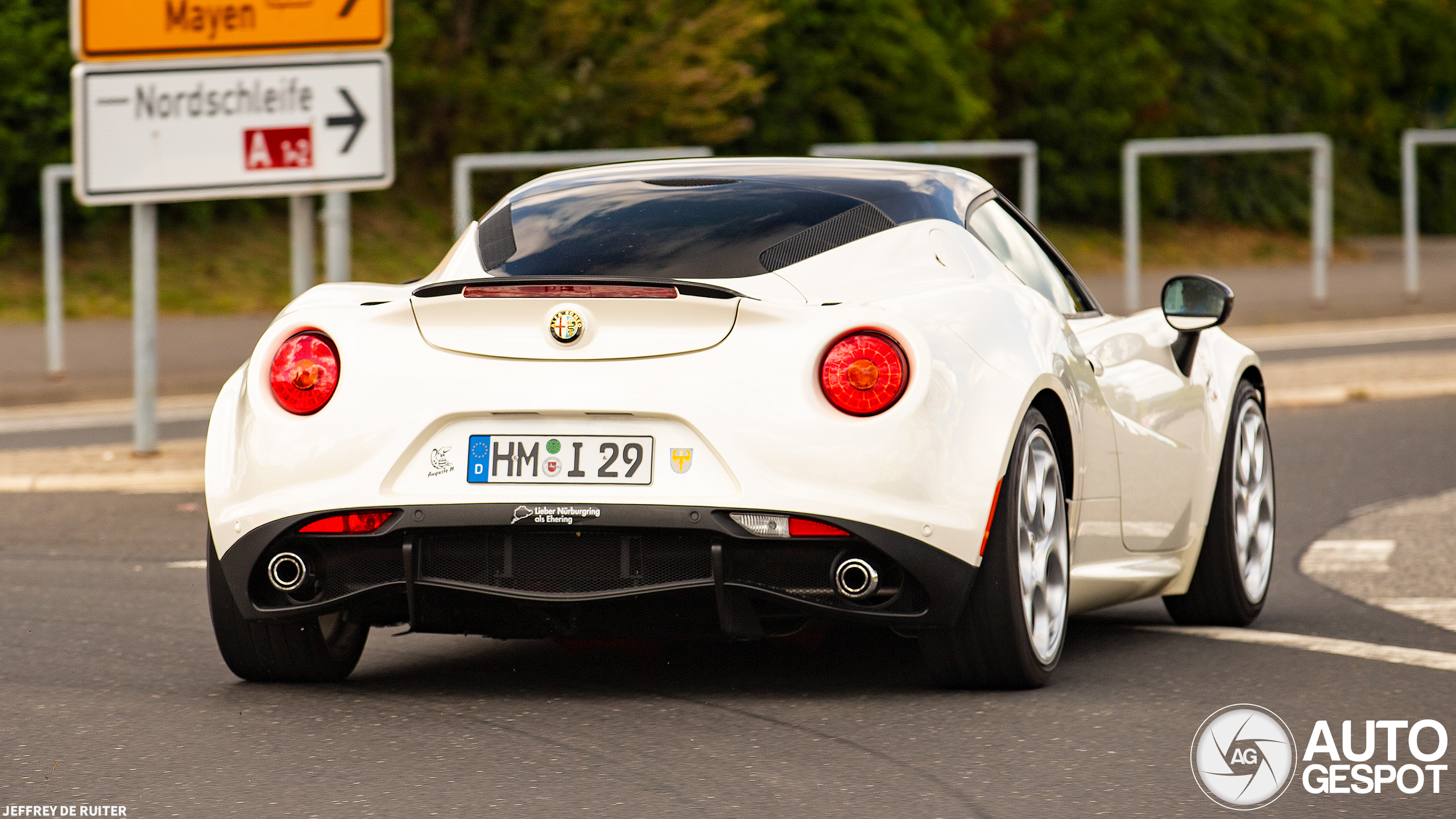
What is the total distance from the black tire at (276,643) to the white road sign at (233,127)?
22.6 ft

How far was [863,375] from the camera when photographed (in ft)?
16.6

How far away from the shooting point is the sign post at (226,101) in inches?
490

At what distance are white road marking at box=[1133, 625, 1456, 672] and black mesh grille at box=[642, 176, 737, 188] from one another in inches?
78.1

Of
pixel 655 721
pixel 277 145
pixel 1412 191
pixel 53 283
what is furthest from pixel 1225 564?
pixel 1412 191

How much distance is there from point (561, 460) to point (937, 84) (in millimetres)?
31697

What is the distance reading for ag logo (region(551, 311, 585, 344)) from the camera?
512cm

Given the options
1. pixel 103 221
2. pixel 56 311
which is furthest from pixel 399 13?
pixel 56 311

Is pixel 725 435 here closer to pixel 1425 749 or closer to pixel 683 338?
pixel 683 338

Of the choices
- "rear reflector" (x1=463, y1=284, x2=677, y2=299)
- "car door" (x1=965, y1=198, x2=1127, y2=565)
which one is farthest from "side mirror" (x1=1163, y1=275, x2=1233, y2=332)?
"rear reflector" (x1=463, y1=284, x2=677, y2=299)

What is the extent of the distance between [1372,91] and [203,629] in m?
45.2

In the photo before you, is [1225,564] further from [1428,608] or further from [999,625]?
[999,625]

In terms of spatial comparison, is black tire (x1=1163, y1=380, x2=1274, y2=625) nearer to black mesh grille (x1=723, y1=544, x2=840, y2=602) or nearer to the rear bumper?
the rear bumper

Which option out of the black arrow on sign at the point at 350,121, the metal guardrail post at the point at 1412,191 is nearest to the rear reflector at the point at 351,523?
the black arrow on sign at the point at 350,121

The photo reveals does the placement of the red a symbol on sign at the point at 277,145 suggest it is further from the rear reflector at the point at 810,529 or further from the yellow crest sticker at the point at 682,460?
the rear reflector at the point at 810,529
